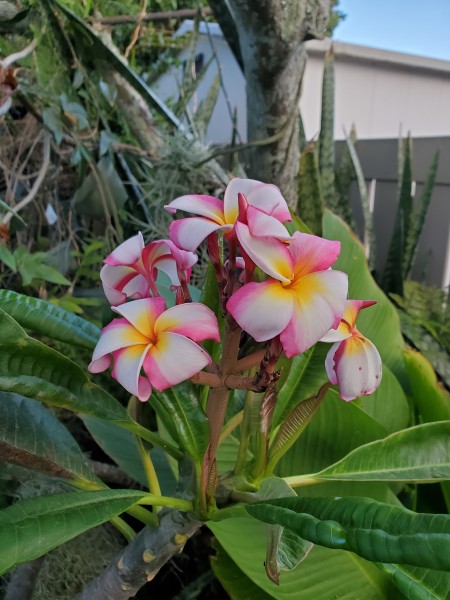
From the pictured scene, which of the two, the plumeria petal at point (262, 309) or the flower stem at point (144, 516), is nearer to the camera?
the plumeria petal at point (262, 309)

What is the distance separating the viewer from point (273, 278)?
392mm

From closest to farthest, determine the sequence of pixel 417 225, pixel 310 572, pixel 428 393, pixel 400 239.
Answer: pixel 310 572
pixel 428 393
pixel 400 239
pixel 417 225

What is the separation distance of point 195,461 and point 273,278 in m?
0.22

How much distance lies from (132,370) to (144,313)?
54 millimetres

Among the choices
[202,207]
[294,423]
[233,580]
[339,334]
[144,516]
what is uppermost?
[202,207]

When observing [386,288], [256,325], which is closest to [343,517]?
[256,325]

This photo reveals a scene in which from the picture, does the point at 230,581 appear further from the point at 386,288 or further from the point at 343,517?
the point at 386,288

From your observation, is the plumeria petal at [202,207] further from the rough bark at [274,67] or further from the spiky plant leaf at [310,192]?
the spiky plant leaf at [310,192]

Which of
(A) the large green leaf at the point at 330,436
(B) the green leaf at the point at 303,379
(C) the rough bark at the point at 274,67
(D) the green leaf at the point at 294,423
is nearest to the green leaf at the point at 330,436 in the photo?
(A) the large green leaf at the point at 330,436

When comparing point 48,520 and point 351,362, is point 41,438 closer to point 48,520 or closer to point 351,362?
point 48,520

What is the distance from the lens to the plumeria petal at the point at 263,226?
388mm

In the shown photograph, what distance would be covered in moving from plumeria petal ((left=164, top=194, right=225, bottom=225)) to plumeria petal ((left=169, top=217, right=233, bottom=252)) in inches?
0.4

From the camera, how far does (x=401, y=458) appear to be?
55 centimetres

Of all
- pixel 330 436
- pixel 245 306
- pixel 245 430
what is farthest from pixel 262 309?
pixel 330 436
